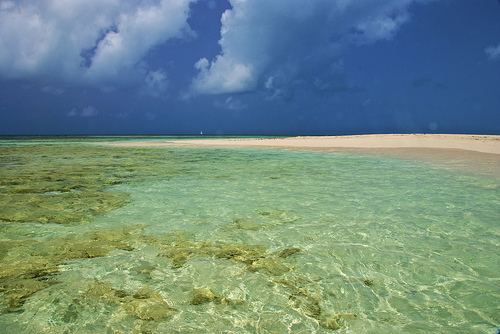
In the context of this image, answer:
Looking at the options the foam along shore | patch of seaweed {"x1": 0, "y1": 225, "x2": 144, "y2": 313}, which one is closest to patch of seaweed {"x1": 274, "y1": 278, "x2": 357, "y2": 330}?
patch of seaweed {"x1": 0, "y1": 225, "x2": 144, "y2": 313}

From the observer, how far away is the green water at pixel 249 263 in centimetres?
234

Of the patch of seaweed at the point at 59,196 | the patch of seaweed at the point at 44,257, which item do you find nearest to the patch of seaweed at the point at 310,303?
the patch of seaweed at the point at 44,257

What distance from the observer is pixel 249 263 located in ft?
10.8

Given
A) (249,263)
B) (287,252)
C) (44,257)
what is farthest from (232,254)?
(44,257)

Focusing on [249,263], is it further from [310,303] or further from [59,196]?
[59,196]

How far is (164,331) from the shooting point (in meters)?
2.18

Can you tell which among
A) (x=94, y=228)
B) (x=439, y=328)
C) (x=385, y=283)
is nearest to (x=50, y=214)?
(x=94, y=228)

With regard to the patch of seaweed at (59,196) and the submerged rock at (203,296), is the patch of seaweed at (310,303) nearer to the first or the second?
the submerged rock at (203,296)

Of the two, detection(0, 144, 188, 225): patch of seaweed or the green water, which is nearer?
the green water

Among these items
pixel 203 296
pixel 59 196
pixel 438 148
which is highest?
pixel 438 148

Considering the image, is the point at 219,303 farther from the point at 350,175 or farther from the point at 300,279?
the point at 350,175

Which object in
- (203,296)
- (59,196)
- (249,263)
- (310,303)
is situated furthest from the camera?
(59,196)

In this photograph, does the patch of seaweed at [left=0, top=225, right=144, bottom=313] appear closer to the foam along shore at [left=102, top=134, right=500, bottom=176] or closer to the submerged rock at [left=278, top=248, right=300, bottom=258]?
the submerged rock at [left=278, top=248, right=300, bottom=258]

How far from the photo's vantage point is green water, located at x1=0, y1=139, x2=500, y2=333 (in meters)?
2.34
